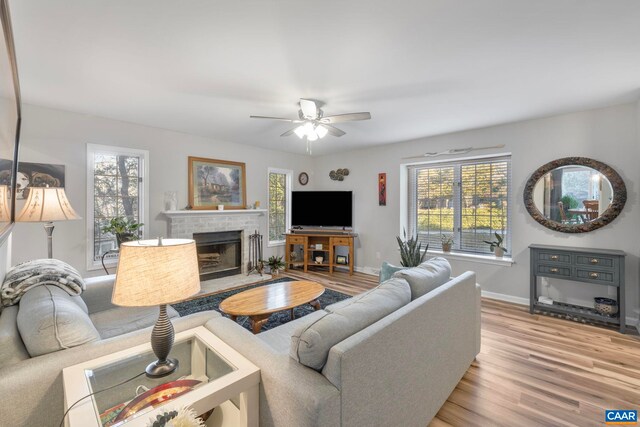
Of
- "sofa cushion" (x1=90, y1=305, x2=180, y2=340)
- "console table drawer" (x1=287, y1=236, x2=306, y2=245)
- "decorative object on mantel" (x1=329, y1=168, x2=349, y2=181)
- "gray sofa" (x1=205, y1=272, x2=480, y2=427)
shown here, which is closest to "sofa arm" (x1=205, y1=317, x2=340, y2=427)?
"gray sofa" (x1=205, y1=272, x2=480, y2=427)

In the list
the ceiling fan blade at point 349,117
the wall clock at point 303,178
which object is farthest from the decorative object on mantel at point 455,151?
the wall clock at point 303,178

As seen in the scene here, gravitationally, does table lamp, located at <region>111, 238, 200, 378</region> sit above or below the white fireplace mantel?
below

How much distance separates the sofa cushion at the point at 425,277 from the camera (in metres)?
1.86

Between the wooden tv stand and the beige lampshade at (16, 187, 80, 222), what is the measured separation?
11.7 ft

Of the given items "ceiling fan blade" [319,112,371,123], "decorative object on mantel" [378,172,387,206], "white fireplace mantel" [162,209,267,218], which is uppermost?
"ceiling fan blade" [319,112,371,123]

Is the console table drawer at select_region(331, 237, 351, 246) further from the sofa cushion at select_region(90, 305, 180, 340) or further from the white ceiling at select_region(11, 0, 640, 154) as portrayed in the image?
the sofa cushion at select_region(90, 305, 180, 340)

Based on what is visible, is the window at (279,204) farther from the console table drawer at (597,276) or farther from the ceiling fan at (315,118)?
the console table drawer at (597,276)

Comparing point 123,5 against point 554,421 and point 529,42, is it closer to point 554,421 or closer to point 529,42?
point 529,42

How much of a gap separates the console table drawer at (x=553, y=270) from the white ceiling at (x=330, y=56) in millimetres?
1859

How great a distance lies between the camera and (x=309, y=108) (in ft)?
9.50

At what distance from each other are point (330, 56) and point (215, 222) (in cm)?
350

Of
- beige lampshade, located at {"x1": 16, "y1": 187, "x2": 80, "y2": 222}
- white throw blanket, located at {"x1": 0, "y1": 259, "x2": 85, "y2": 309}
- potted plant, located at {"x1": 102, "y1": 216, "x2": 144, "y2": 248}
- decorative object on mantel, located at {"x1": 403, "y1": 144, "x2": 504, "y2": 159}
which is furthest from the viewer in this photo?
decorative object on mantel, located at {"x1": 403, "y1": 144, "x2": 504, "y2": 159}

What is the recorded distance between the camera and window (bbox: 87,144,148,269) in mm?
3652

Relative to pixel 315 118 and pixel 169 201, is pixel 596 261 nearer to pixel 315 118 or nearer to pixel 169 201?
pixel 315 118
